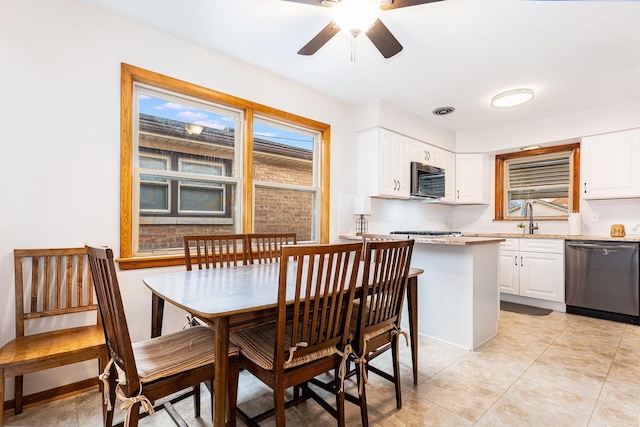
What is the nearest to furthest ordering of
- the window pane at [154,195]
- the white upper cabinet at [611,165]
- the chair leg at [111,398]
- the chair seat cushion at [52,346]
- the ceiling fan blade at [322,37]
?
the chair leg at [111,398] < the chair seat cushion at [52,346] < the ceiling fan blade at [322,37] < the window pane at [154,195] < the white upper cabinet at [611,165]

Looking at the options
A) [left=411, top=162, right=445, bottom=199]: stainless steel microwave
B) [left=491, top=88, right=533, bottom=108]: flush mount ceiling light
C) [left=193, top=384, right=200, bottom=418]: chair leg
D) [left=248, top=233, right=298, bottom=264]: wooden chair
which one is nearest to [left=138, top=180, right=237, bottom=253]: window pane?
[left=248, top=233, right=298, bottom=264]: wooden chair

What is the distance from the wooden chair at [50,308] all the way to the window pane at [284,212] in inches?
57.3

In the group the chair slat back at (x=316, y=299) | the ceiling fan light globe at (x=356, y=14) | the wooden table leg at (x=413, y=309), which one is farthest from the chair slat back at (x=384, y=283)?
the ceiling fan light globe at (x=356, y=14)

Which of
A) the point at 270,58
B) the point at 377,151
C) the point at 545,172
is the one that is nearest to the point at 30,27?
the point at 270,58

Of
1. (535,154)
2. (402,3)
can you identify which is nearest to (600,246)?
(535,154)

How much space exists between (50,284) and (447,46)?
10.8ft

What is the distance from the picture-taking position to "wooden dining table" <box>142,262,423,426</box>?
1200mm

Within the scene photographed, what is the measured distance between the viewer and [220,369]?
121 cm

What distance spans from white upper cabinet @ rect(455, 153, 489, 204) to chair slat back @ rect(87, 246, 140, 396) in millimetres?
4817

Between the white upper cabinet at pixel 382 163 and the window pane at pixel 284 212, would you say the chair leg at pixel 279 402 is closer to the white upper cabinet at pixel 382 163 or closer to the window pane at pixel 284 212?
the window pane at pixel 284 212

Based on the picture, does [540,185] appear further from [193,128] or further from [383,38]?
[193,128]

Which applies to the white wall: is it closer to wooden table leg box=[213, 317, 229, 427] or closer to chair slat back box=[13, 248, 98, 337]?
chair slat back box=[13, 248, 98, 337]

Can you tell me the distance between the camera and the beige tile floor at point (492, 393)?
1.75 metres

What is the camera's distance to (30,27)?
75.8 inches
